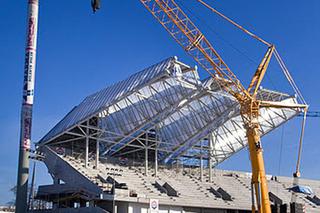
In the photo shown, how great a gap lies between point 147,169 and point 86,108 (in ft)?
59.6

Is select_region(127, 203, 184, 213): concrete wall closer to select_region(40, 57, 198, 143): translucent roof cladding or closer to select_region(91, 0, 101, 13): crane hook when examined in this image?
select_region(40, 57, 198, 143): translucent roof cladding

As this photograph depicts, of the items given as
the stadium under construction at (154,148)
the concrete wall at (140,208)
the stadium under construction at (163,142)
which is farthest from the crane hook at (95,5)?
the concrete wall at (140,208)

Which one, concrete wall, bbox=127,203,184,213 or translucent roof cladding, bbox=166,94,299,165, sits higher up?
translucent roof cladding, bbox=166,94,299,165

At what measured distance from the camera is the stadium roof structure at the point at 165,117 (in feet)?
248

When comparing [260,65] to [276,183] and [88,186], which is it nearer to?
[88,186]

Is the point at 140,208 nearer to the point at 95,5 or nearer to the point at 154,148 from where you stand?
the point at 154,148

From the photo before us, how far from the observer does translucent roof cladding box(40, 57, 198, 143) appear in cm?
7119

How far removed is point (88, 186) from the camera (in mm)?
74875

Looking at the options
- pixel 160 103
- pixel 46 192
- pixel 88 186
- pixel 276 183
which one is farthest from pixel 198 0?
pixel 276 183

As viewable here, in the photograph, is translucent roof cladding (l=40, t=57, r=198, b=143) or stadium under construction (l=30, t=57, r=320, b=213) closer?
translucent roof cladding (l=40, t=57, r=198, b=143)

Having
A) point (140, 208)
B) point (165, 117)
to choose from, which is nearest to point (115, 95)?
point (165, 117)

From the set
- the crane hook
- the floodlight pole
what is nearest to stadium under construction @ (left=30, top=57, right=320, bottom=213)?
Result: the floodlight pole

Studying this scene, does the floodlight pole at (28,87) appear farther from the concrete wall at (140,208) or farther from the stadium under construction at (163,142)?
the concrete wall at (140,208)

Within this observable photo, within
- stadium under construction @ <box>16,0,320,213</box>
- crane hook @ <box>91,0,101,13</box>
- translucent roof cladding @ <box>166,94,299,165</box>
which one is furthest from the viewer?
translucent roof cladding @ <box>166,94,299,165</box>
